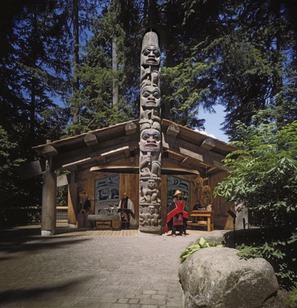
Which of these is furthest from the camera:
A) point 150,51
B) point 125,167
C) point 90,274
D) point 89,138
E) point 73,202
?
point 73,202

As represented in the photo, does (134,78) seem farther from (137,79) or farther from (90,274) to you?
(90,274)

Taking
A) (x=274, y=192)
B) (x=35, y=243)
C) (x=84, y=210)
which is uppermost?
(x=274, y=192)

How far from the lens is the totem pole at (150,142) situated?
10.6 m

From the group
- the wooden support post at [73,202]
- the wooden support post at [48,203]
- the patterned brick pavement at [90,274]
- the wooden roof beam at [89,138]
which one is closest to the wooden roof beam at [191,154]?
the wooden roof beam at [89,138]

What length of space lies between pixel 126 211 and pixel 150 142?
419 cm

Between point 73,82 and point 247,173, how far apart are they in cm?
1992

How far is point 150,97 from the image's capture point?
37.8 ft

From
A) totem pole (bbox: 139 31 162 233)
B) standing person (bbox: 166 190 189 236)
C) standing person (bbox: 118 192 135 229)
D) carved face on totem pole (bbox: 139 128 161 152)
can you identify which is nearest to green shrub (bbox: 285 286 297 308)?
totem pole (bbox: 139 31 162 233)

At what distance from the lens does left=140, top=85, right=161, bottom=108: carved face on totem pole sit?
11459 mm

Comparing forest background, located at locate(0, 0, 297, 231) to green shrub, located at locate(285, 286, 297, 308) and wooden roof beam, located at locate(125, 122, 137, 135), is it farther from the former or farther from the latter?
green shrub, located at locate(285, 286, 297, 308)

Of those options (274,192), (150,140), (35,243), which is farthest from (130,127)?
(274,192)

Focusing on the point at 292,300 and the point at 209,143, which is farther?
the point at 209,143

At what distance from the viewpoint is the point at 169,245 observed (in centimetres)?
852

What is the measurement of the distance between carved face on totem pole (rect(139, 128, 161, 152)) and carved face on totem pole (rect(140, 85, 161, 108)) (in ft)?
3.25
